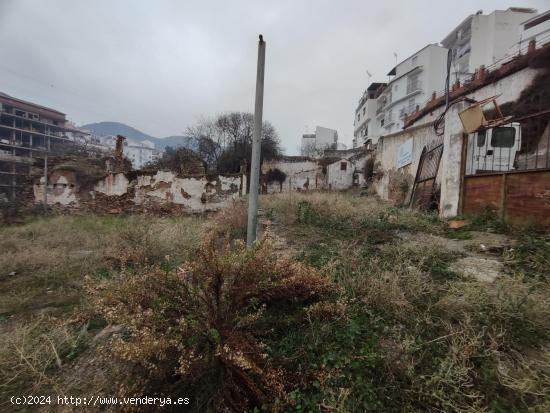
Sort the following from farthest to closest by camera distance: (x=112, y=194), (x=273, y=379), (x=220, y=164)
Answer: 1. (x=220, y=164)
2. (x=112, y=194)
3. (x=273, y=379)

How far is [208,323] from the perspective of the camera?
1.64 m

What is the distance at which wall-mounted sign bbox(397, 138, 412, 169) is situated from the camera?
9133mm

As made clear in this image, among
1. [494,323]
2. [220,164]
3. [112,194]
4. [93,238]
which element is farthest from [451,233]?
[220,164]

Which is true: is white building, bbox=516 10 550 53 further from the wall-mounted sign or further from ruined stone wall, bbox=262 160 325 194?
the wall-mounted sign

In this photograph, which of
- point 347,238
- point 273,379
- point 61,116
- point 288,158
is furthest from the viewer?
point 61,116

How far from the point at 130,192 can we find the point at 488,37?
3653 cm

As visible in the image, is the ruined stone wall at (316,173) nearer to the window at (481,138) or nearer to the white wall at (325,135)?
the window at (481,138)

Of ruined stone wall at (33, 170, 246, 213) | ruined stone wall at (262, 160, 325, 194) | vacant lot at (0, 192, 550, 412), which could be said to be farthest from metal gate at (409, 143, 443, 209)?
ruined stone wall at (262, 160, 325, 194)

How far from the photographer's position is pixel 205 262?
1856mm

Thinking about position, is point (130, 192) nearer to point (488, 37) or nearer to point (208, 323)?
point (208, 323)

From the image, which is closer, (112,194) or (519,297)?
(519,297)

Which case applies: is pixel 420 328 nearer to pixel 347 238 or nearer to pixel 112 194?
→ pixel 347 238

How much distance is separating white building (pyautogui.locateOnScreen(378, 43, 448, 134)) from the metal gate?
2345cm

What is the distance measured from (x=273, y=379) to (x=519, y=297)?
7.03ft
